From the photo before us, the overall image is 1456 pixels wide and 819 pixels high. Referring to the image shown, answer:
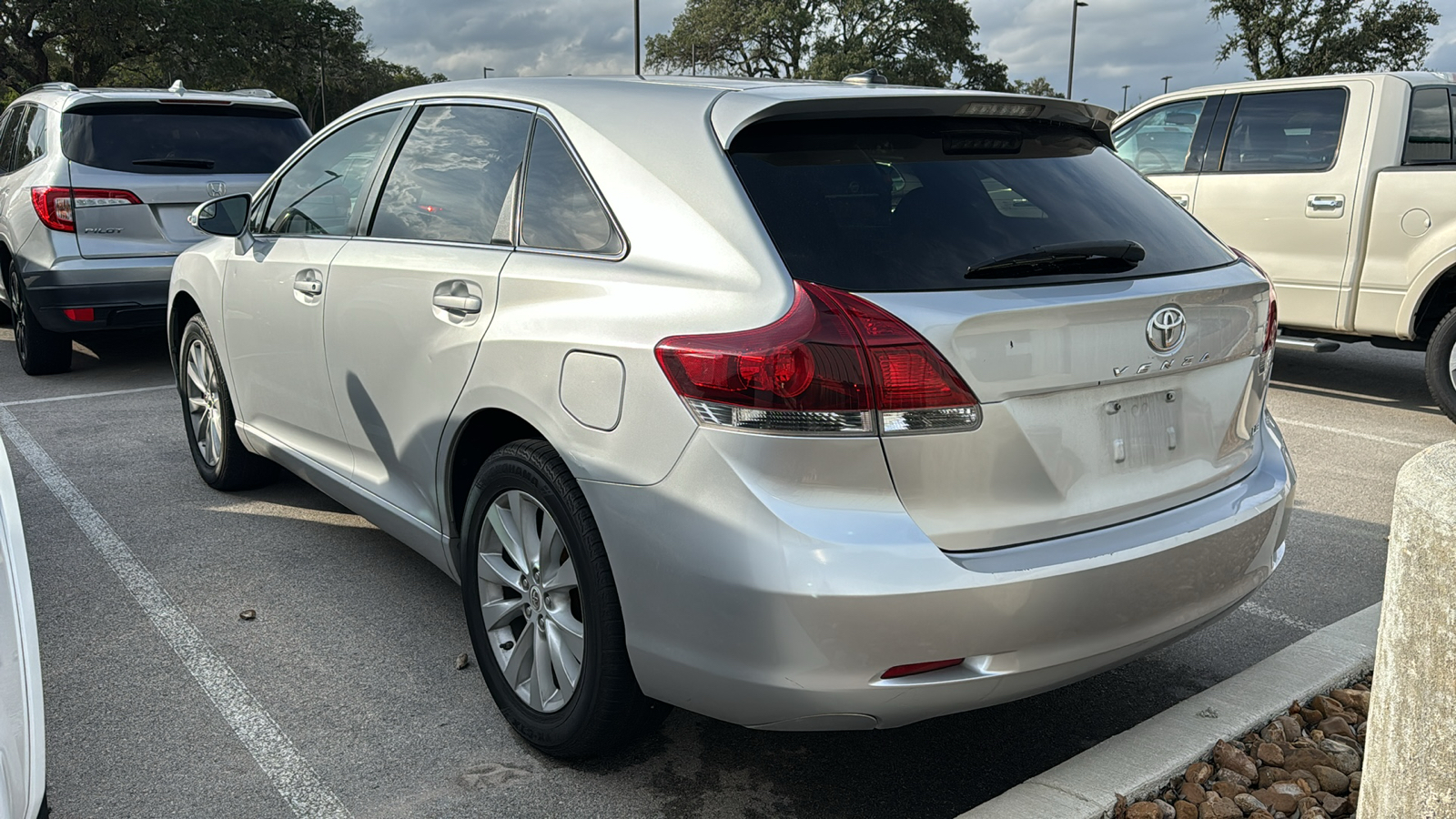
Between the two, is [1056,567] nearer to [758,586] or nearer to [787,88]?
[758,586]

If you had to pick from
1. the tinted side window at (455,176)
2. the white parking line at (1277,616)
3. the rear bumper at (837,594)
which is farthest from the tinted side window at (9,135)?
the white parking line at (1277,616)

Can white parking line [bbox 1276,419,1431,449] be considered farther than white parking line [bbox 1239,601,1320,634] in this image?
Yes

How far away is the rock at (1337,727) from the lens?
2607 millimetres

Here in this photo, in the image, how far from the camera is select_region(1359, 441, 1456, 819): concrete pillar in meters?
1.73

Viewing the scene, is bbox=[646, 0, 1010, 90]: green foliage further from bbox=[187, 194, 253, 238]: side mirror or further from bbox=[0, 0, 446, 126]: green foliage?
bbox=[187, 194, 253, 238]: side mirror

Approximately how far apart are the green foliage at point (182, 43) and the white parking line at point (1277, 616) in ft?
113

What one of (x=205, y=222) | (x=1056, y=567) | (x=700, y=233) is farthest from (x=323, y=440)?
(x=1056, y=567)

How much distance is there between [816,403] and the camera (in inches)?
82.4

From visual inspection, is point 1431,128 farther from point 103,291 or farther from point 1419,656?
point 103,291

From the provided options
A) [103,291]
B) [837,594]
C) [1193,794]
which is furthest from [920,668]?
[103,291]

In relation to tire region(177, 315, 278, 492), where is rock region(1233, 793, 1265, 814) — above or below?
below

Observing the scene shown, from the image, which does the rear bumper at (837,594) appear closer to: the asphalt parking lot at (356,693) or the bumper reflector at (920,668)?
the bumper reflector at (920,668)

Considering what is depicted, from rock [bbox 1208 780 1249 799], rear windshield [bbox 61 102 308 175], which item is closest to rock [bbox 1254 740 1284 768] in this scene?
rock [bbox 1208 780 1249 799]

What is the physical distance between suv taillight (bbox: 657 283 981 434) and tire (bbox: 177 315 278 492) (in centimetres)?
308
